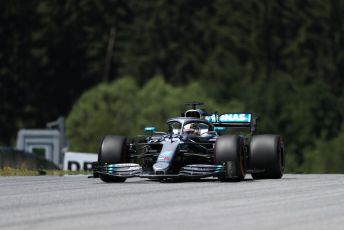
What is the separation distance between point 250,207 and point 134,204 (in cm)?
153

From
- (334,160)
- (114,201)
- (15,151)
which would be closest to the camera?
(114,201)

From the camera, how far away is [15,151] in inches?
1336

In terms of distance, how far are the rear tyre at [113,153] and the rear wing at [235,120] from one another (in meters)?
2.48

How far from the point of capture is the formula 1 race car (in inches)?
888

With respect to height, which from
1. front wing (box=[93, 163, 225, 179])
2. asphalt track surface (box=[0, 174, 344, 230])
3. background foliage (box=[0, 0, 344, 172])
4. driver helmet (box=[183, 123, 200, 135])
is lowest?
asphalt track surface (box=[0, 174, 344, 230])

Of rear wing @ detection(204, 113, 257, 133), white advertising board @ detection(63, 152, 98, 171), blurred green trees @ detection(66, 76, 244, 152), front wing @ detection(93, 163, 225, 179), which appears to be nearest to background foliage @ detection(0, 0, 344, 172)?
blurred green trees @ detection(66, 76, 244, 152)

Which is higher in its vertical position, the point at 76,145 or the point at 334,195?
the point at 76,145

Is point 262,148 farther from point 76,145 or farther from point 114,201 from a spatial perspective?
point 76,145

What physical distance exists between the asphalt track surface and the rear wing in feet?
10.0

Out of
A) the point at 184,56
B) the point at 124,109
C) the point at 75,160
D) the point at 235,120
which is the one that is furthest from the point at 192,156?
the point at 184,56

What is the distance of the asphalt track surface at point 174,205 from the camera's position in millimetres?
14432

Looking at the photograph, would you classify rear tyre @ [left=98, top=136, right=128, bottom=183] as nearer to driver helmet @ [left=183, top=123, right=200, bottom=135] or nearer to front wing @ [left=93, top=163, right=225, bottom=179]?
front wing @ [left=93, top=163, right=225, bottom=179]

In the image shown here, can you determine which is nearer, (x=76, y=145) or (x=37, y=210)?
(x=37, y=210)

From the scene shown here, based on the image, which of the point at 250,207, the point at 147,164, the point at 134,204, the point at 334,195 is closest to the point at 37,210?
the point at 134,204
